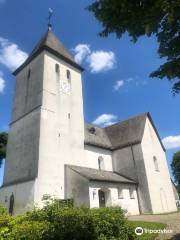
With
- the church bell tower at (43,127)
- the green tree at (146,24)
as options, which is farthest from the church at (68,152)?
the green tree at (146,24)

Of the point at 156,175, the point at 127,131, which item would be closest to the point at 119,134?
the point at 127,131

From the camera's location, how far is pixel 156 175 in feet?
93.3

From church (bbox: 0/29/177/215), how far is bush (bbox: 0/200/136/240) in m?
10.9

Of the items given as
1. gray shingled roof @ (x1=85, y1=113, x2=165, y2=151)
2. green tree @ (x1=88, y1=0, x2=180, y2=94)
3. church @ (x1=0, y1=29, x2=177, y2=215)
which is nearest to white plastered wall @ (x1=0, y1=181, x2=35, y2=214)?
church @ (x1=0, y1=29, x2=177, y2=215)

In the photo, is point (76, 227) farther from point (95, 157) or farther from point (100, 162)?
point (100, 162)

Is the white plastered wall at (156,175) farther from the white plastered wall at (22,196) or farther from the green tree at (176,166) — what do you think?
the green tree at (176,166)

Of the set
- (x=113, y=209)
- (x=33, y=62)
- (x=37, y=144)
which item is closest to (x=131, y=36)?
(x=113, y=209)

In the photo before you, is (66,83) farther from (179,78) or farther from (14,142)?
(179,78)

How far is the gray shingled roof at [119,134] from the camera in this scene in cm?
2895

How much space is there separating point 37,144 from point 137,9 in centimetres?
1774

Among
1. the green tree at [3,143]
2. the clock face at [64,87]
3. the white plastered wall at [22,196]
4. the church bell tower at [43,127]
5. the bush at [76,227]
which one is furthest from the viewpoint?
the green tree at [3,143]

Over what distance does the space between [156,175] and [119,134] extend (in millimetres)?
7355

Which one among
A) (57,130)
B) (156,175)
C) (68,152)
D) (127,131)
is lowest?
(156,175)

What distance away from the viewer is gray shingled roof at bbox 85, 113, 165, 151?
95.0 feet
